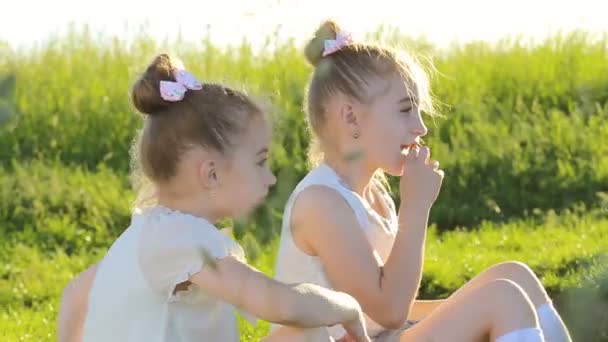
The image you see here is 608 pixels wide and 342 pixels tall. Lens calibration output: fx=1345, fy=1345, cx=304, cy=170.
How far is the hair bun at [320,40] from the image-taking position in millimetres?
3289

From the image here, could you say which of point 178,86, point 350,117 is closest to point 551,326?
point 350,117

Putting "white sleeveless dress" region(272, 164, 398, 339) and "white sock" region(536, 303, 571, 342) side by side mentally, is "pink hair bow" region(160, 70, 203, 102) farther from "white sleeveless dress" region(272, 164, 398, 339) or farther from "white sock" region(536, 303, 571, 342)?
"white sock" region(536, 303, 571, 342)

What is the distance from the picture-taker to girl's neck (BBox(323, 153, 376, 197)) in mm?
3205

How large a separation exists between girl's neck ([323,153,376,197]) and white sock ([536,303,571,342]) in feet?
1.73

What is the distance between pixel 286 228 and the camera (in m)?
3.15

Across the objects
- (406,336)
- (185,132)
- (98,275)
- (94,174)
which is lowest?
(94,174)

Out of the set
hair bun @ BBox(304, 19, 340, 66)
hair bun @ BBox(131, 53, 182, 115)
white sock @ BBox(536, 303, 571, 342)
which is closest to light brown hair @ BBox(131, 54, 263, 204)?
hair bun @ BBox(131, 53, 182, 115)

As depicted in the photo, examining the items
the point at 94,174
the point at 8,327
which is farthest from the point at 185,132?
the point at 94,174

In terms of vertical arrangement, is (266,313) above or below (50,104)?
above

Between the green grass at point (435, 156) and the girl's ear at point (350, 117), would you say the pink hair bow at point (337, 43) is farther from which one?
the green grass at point (435, 156)

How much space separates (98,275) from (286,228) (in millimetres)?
553

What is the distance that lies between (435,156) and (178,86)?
4.02m

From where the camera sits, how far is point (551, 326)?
3.23m

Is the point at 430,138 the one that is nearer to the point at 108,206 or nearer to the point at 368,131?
the point at 108,206
